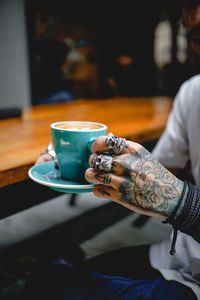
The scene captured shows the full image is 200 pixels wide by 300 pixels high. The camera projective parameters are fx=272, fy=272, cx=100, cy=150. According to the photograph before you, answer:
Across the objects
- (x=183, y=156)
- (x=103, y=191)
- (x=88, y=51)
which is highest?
(x=88, y=51)

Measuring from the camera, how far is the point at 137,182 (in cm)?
53

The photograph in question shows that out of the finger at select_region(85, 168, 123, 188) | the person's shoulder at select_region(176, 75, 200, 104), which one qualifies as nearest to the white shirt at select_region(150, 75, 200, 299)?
the person's shoulder at select_region(176, 75, 200, 104)

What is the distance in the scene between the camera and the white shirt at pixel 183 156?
756mm

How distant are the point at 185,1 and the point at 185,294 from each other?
75cm

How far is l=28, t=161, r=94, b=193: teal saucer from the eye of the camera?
532 mm

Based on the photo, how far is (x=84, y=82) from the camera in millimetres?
3244

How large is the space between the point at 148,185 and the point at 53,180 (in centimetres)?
20

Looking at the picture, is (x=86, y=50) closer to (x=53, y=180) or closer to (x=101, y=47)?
(x=101, y=47)

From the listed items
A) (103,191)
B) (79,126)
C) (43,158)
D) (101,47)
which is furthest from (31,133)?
(101,47)

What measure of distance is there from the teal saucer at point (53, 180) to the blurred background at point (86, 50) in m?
2.11

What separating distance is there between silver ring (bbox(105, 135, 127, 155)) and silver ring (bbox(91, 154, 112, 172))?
0.06ft

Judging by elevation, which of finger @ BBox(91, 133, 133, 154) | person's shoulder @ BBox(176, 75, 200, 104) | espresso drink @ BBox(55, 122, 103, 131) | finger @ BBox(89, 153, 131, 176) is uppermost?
person's shoulder @ BBox(176, 75, 200, 104)

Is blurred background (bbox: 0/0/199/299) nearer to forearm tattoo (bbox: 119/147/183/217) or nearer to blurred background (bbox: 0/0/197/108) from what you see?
blurred background (bbox: 0/0/197/108)

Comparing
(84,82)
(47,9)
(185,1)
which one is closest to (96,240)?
(185,1)
